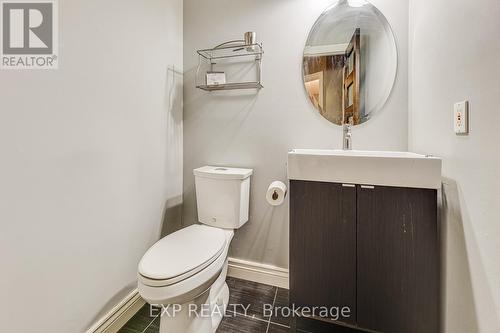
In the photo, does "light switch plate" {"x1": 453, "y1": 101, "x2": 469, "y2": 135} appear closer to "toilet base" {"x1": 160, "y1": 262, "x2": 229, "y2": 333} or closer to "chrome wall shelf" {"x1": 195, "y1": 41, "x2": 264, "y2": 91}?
"chrome wall shelf" {"x1": 195, "y1": 41, "x2": 264, "y2": 91}

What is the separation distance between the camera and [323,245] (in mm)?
1167

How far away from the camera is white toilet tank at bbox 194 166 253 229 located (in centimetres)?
152

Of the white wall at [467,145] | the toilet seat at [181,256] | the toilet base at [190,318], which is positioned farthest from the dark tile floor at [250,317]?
the white wall at [467,145]

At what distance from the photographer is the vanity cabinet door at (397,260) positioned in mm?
1026

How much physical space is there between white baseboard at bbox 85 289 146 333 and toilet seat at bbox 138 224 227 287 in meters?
0.44

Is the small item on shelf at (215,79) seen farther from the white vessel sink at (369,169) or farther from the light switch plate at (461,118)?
the light switch plate at (461,118)

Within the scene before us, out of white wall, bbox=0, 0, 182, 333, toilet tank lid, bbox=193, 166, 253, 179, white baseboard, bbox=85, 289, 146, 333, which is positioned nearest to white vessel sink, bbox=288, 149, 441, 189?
toilet tank lid, bbox=193, 166, 253, 179

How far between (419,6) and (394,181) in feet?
3.12

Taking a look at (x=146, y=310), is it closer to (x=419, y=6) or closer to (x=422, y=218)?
(x=422, y=218)

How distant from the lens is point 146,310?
4.77 ft

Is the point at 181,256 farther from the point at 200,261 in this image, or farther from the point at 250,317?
the point at 250,317

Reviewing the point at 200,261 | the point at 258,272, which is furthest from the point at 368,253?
the point at 258,272

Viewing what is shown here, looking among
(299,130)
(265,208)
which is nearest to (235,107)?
(299,130)

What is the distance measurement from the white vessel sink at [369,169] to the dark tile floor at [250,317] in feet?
2.44
